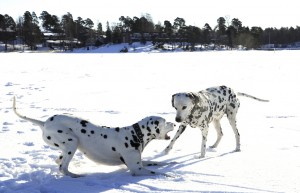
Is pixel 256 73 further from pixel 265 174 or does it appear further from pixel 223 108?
pixel 265 174

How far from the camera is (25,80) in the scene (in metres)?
20.3

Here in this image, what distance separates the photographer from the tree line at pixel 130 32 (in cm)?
9325

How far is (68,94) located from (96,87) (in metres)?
2.57

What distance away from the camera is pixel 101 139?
247 inches

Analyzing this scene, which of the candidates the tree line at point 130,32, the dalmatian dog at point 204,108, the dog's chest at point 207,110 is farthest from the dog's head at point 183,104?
the tree line at point 130,32

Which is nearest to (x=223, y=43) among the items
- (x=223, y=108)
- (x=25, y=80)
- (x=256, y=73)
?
(x=256, y=73)

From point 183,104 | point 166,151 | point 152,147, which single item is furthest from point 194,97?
point 152,147

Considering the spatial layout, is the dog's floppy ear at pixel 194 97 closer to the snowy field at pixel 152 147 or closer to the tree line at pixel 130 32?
the snowy field at pixel 152 147

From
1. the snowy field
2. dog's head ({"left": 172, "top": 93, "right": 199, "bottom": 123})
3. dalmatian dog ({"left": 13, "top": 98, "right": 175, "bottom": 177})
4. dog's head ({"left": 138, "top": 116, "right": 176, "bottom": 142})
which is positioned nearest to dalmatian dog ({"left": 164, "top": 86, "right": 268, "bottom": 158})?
dog's head ({"left": 172, "top": 93, "right": 199, "bottom": 123})

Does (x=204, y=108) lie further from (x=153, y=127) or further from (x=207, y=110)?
(x=153, y=127)

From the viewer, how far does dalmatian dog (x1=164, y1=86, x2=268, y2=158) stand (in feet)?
23.1

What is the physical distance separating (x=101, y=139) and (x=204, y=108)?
2167mm

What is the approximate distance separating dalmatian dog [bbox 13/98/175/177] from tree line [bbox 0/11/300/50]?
266 ft

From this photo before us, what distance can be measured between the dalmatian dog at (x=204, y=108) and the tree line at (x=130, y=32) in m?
79.5
